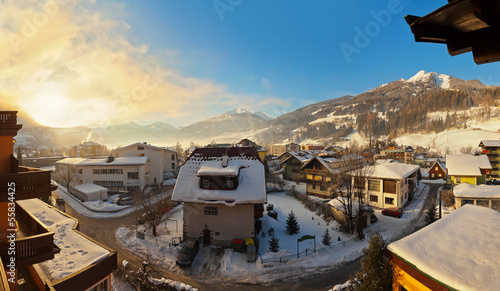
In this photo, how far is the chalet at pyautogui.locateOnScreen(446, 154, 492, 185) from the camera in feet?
118

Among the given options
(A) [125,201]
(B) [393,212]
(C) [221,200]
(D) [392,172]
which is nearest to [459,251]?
(C) [221,200]

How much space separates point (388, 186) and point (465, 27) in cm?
3218

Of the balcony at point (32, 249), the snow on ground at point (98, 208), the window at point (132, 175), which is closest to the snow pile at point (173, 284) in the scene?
the balcony at point (32, 249)

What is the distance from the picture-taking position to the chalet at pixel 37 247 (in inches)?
277

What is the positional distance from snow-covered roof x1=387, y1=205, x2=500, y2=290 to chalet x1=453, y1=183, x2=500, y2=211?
22965 mm

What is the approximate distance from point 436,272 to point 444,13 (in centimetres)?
753

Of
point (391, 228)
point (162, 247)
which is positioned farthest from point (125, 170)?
point (391, 228)

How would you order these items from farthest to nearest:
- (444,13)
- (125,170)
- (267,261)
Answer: (125,170)
(267,261)
(444,13)

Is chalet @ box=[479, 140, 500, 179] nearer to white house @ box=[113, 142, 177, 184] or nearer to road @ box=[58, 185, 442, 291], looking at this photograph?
road @ box=[58, 185, 442, 291]

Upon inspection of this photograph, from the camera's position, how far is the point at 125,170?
40.8 meters

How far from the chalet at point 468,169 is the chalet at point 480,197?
30.5 feet

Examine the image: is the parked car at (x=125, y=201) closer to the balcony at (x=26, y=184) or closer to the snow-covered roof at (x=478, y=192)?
the balcony at (x=26, y=184)

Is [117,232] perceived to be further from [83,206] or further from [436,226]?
[436,226]

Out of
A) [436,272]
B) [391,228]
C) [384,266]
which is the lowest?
→ [391,228]
